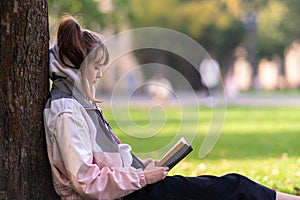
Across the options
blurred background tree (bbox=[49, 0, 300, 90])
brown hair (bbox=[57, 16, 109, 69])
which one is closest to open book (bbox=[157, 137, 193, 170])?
brown hair (bbox=[57, 16, 109, 69])

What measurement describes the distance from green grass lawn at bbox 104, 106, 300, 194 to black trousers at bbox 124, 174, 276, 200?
594mm

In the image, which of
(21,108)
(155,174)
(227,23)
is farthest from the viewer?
(227,23)

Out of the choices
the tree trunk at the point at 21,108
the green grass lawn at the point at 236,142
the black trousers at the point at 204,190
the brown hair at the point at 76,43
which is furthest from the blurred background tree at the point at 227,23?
the black trousers at the point at 204,190

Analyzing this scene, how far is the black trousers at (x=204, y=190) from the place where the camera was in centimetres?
402

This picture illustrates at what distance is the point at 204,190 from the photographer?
4059mm

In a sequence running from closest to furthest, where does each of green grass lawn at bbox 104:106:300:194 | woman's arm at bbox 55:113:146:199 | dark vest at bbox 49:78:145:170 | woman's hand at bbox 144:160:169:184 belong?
1. woman's arm at bbox 55:113:146:199
2. woman's hand at bbox 144:160:169:184
3. dark vest at bbox 49:78:145:170
4. green grass lawn at bbox 104:106:300:194

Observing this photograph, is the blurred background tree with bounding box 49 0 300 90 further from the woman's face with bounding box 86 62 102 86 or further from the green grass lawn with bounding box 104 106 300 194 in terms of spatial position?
the woman's face with bounding box 86 62 102 86

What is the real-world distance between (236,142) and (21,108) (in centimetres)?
936

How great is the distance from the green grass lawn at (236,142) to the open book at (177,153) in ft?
1.68

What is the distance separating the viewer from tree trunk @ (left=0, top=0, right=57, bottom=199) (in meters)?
4.22

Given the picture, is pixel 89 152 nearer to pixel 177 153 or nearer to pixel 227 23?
pixel 177 153

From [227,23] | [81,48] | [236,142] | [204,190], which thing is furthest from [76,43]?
[227,23]

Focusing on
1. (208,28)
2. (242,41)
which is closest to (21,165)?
(208,28)

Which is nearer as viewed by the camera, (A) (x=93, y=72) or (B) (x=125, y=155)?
(A) (x=93, y=72)
